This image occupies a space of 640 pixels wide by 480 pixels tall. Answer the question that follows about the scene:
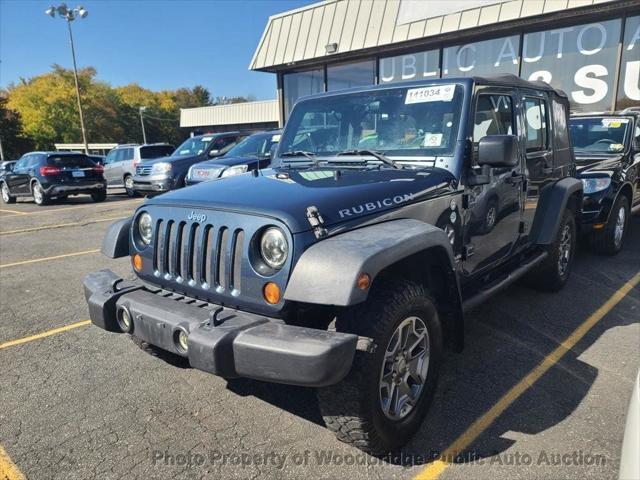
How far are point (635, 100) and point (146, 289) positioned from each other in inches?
445

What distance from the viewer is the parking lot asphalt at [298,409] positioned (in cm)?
246

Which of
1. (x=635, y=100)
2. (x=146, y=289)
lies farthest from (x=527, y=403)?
(x=635, y=100)

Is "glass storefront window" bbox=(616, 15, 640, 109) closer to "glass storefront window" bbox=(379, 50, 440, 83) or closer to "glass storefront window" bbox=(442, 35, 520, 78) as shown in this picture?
"glass storefront window" bbox=(442, 35, 520, 78)

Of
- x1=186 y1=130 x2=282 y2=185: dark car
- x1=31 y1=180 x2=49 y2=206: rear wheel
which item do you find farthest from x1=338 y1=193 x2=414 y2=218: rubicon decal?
x1=31 y1=180 x2=49 y2=206: rear wheel

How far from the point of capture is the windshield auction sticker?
3.32 metres

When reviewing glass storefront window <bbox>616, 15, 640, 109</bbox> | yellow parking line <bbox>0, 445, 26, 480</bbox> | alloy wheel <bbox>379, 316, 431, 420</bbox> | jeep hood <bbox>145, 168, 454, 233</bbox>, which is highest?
glass storefront window <bbox>616, 15, 640, 109</bbox>

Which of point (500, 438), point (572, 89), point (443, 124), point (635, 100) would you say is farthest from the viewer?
point (572, 89)

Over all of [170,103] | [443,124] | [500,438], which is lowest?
[500,438]

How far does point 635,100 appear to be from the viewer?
33.8 feet

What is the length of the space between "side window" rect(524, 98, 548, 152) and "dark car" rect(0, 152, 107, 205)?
1370 cm

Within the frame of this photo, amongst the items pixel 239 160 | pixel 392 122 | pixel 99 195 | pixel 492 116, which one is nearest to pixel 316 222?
pixel 392 122

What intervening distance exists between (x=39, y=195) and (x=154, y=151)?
13.6 feet

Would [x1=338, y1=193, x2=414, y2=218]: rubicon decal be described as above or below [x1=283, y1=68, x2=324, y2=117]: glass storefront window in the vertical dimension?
below

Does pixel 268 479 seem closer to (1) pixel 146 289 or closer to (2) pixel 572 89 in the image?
(1) pixel 146 289
